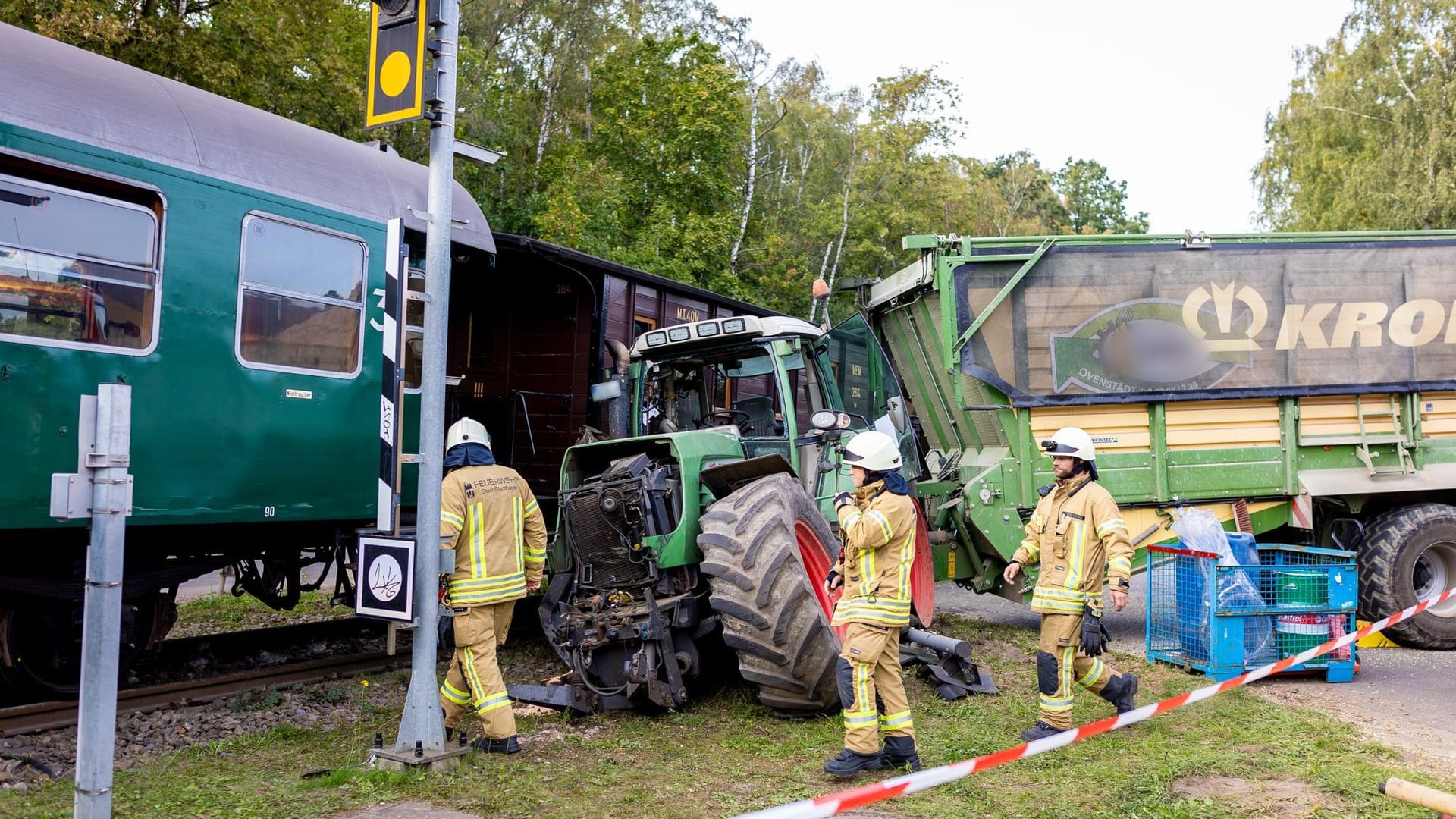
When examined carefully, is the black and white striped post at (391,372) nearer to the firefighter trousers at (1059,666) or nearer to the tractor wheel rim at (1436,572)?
the firefighter trousers at (1059,666)

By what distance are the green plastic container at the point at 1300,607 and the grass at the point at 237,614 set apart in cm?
737

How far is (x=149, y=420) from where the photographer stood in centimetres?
612

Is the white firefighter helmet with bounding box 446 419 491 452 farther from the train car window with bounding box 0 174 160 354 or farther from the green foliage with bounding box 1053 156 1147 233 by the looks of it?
the green foliage with bounding box 1053 156 1147 233

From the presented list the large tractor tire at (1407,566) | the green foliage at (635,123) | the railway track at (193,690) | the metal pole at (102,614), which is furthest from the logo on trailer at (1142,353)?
the green foliage at (635,123)

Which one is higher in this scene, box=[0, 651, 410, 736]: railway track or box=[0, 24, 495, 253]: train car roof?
box=[0, 24, 495, 253]: train car roof

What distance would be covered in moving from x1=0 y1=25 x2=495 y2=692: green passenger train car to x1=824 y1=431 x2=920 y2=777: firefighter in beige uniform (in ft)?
8.67

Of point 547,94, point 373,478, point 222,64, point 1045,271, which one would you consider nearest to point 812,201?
point 547,94

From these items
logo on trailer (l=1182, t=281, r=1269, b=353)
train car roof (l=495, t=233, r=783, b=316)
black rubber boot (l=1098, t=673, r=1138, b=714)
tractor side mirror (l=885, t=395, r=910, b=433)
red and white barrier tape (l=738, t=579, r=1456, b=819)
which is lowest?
black rubber boot (l=1098, t=673, r=1138, b=714)

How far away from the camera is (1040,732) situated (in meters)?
6.12

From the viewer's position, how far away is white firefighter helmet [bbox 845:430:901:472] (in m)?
5.61

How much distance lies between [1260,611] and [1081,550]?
2526 mm

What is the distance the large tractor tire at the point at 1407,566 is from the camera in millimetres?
9305

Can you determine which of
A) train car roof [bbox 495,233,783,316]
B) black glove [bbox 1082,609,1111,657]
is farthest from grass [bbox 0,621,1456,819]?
train car roof [bbox 495,233,783,316]

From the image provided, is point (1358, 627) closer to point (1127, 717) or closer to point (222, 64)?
point (1127, 717)
